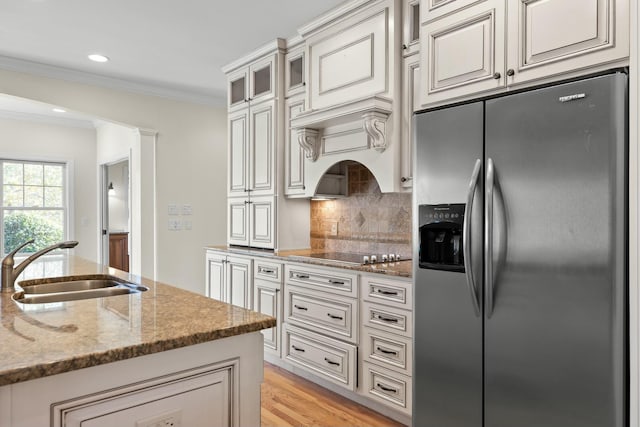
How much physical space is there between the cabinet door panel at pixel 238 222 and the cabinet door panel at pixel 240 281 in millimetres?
236

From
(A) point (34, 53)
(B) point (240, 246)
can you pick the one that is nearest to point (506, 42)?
(B) point (240, 246)

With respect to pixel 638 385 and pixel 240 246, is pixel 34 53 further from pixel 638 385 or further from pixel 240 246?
pixel 638 385

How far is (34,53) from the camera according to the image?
3723 millimetres

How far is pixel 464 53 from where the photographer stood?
1997 mm

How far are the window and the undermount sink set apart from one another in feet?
14.7

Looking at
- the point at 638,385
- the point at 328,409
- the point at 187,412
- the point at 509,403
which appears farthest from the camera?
the point at 328,409

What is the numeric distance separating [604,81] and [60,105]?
14.5 feet

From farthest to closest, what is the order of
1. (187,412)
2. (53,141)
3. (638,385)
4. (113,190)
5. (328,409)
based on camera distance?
(113,190) < (53,141) < (328,409) < (638,385) < (187,412)

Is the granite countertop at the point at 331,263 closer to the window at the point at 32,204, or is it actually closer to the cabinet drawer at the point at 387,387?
the cabinet drawer at the point at 387,387

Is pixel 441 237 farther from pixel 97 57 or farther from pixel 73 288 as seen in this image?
pixel 97 57

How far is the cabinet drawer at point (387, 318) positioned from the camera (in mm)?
2355

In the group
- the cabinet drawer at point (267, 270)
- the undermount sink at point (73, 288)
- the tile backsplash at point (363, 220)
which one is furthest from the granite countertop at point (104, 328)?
the tile backsplash at point (363, 220)

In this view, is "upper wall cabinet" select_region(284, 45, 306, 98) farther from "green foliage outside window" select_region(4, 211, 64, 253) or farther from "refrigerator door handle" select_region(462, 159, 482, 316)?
"green foliage outside window" select_region(4, 211, 64, 253)

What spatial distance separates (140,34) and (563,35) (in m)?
2.98
